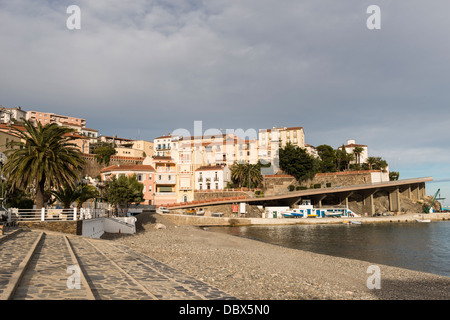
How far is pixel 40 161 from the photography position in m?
23.8

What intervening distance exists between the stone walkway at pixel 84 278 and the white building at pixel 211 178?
71.3m

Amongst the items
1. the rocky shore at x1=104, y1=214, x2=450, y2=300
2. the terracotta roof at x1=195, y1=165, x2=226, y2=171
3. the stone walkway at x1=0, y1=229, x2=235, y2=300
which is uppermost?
the terracotta roof at x1=195, y1=165, x2=226, y2=171

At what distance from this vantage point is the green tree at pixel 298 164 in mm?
95188

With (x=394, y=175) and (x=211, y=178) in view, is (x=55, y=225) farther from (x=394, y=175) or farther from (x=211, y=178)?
(x=394, y=175)

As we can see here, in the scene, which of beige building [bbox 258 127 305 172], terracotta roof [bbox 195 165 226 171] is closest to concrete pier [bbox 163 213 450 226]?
terracotta roof [bbox 195 165 226 171]

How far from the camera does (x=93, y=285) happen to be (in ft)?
31.2

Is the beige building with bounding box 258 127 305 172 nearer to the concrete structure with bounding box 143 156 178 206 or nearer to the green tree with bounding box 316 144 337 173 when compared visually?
the green tree with bounding box 316 144 337 173

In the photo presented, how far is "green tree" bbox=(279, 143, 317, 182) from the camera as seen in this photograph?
9519cm

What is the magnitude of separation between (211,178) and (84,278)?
7765 cm

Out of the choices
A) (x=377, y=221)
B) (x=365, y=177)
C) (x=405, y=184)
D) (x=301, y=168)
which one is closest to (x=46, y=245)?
(x=377, y=221)

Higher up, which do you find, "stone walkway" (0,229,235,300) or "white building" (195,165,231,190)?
"white building" (195,165,231,190)

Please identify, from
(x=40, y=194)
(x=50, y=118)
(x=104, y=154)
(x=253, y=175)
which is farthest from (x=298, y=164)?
(x=50, y=118)

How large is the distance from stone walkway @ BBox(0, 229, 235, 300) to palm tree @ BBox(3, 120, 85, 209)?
32.4ft
